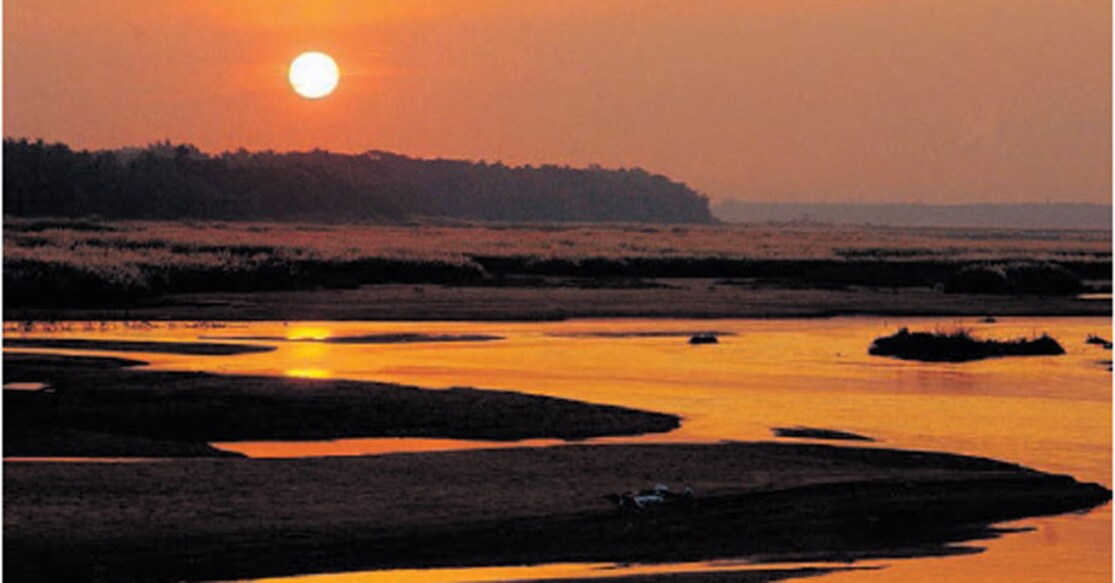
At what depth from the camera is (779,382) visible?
3428 cm

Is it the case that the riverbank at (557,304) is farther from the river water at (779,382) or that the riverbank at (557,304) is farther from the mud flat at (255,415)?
the mud flat at (255,415)

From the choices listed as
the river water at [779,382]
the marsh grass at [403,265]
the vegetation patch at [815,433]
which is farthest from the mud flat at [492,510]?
the marsh grass at [403,265]

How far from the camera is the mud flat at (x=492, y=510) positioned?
17312 mm

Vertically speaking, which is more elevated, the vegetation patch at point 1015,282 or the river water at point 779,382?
the vegetation patch at point 1015,282

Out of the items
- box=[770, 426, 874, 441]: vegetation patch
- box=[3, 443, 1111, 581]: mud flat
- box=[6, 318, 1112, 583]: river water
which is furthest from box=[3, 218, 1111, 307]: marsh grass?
box=[3, 443, 1111, 581]: mud flat

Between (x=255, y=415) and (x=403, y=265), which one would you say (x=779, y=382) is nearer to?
(x=255, y=415)

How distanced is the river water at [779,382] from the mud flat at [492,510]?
0.78 metres

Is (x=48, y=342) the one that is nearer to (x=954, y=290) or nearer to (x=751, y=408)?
(x=751, y=408)

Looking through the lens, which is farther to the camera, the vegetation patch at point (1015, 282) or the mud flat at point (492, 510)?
the vegetation patch at point (1015, 282)

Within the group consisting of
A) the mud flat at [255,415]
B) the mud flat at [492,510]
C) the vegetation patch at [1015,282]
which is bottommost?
the mud flat at [492,510]

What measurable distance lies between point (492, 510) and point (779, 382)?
50.8 feet

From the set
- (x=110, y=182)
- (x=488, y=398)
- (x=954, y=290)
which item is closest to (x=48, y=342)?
(x=488, y=398)

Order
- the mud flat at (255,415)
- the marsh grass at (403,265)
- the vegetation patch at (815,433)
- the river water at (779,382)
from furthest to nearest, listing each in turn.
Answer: the marsh grass at (403,265), the vegetation patch at (815,433), the mud flat at (255,415), the river water at (779,382)

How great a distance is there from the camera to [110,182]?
176 meters
